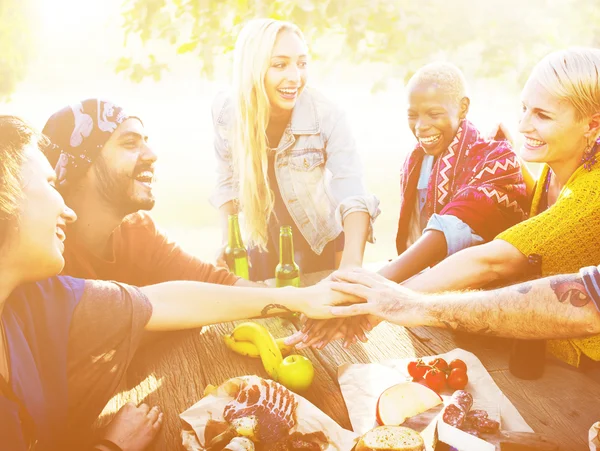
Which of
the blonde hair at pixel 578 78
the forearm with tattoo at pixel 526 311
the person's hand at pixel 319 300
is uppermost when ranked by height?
the blonde hair at pixel 578 78

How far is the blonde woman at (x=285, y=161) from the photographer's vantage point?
2830mm

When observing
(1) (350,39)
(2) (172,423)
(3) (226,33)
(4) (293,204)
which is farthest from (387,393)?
(3) (226,33)

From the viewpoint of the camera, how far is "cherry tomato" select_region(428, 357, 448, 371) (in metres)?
1.71

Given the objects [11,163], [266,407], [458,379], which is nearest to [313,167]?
[458,379]

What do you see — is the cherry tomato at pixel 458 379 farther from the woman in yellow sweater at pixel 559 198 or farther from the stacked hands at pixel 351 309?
the woman in yellow sweater at pixel 559 198

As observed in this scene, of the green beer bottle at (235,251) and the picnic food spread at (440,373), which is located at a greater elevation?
the green beer bottle at (235,251)

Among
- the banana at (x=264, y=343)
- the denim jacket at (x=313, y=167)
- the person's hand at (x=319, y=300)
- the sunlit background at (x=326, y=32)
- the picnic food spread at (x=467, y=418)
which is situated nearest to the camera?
the picnic food spread at (x=467, y=418)

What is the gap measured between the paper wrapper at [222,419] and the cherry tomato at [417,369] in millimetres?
340

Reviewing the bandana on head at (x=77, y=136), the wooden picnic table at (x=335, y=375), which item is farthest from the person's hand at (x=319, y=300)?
the bandana on head at (x=77, y=136)

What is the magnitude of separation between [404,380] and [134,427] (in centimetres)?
86

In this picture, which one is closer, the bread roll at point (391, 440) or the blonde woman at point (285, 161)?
the bread roll at point (391, 440)

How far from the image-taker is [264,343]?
1.82 m

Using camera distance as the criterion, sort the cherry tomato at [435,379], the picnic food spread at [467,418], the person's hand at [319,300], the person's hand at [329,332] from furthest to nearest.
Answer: the person's hand at [319,300] < the person's hand at [329,332] < the cherry tomato at [435,379] < the picnic food spread at [467,418]

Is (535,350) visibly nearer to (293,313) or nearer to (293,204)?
(293,313)
